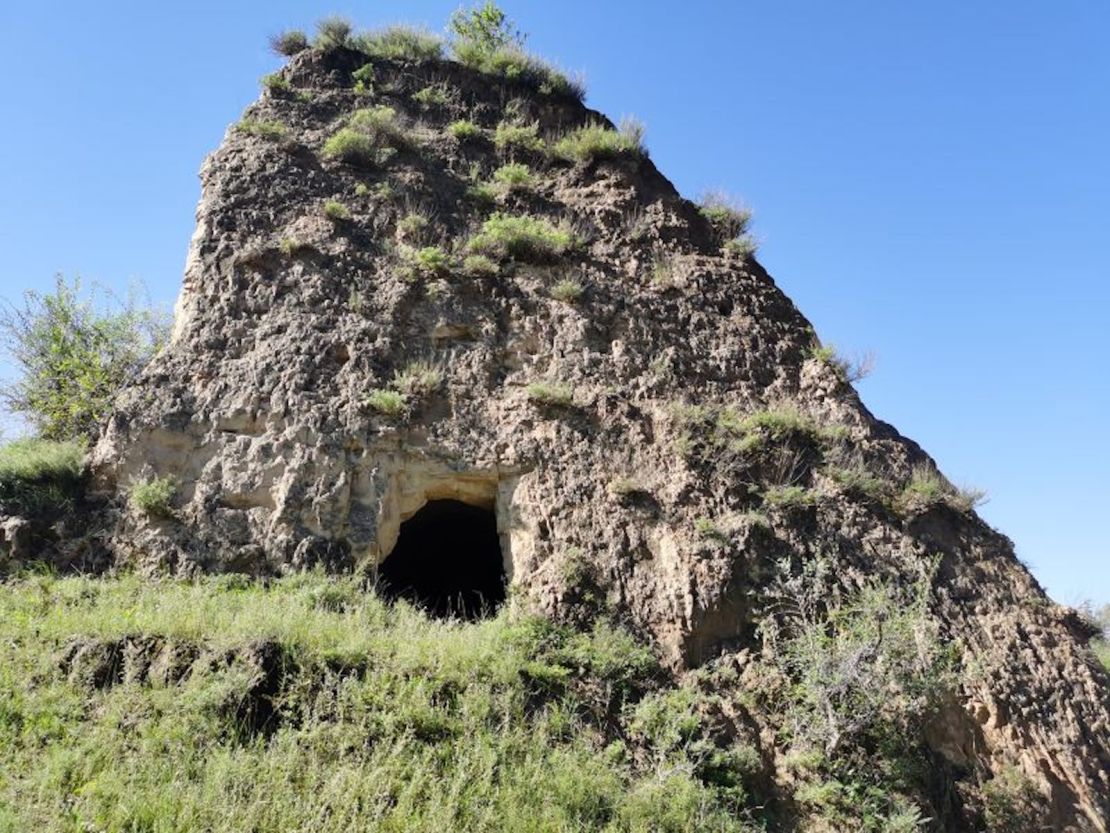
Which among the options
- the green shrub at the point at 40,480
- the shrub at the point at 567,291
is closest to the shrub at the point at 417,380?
the shrub at the point at 567,291

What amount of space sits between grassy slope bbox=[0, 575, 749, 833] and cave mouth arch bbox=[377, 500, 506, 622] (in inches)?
94.5

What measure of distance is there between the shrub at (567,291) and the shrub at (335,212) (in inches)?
115

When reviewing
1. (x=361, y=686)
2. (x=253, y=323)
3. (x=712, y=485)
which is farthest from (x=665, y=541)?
(x=253, y=323)

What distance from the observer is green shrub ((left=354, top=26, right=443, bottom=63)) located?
13961 mm

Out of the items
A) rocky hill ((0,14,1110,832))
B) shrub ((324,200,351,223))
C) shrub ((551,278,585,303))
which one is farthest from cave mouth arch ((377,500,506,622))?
shrub ((324,200,351,223))

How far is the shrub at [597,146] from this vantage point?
13.0 meters

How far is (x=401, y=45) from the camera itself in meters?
14.1

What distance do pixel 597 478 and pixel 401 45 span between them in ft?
29.1

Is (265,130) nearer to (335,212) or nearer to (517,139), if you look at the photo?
(335,212)

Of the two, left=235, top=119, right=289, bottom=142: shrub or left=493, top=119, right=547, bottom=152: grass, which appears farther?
left=493, top=119, right=547, bottom=152: grass

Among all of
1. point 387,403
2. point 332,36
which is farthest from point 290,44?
point 387,403

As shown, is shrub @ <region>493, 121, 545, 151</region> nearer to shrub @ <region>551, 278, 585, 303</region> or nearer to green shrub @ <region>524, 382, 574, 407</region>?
shrub @ <region>551, 278, 585, 303</region>

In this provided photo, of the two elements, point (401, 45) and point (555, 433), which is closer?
point (555, 433)

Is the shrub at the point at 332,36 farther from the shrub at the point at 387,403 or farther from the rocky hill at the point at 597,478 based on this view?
the shrub at the point at 387,403
